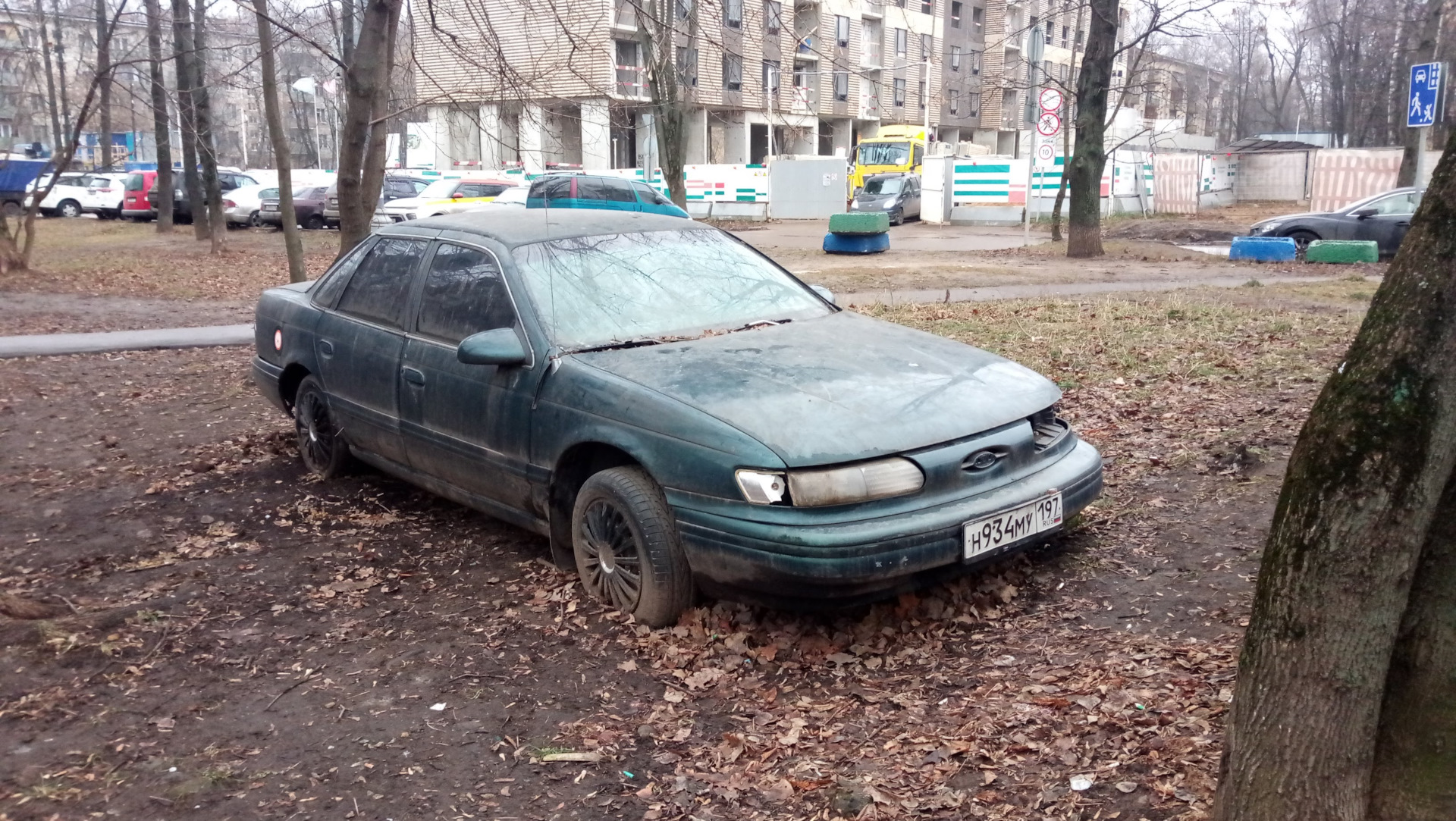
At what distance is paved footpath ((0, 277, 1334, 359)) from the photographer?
10.7 m

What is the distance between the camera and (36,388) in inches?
352

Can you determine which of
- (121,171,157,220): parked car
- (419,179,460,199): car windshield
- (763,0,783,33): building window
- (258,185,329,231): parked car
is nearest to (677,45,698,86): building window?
(763,0,783,33): building window

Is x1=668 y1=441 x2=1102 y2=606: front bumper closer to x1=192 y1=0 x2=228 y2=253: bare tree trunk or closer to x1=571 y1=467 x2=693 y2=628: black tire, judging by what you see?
x1=571 y1=467 x2=693 y2=628: black tire

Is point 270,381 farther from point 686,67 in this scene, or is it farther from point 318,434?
point 686,67

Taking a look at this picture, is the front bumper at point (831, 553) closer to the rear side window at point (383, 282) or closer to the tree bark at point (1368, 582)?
the tree bark at point (1368, 582)

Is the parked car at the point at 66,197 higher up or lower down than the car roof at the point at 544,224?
higher up

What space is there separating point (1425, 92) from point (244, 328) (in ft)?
52.1

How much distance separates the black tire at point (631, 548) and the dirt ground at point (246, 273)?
32.1ft

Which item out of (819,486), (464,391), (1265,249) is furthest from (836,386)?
(1265,249)

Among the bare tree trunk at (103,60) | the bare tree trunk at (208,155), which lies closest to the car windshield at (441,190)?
the bare tree trunk at (208,155)

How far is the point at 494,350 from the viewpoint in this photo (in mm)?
4609

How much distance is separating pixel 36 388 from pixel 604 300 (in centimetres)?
629

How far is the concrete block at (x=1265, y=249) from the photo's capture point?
17.4 metres

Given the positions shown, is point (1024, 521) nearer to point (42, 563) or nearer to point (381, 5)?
point (42, 563)
